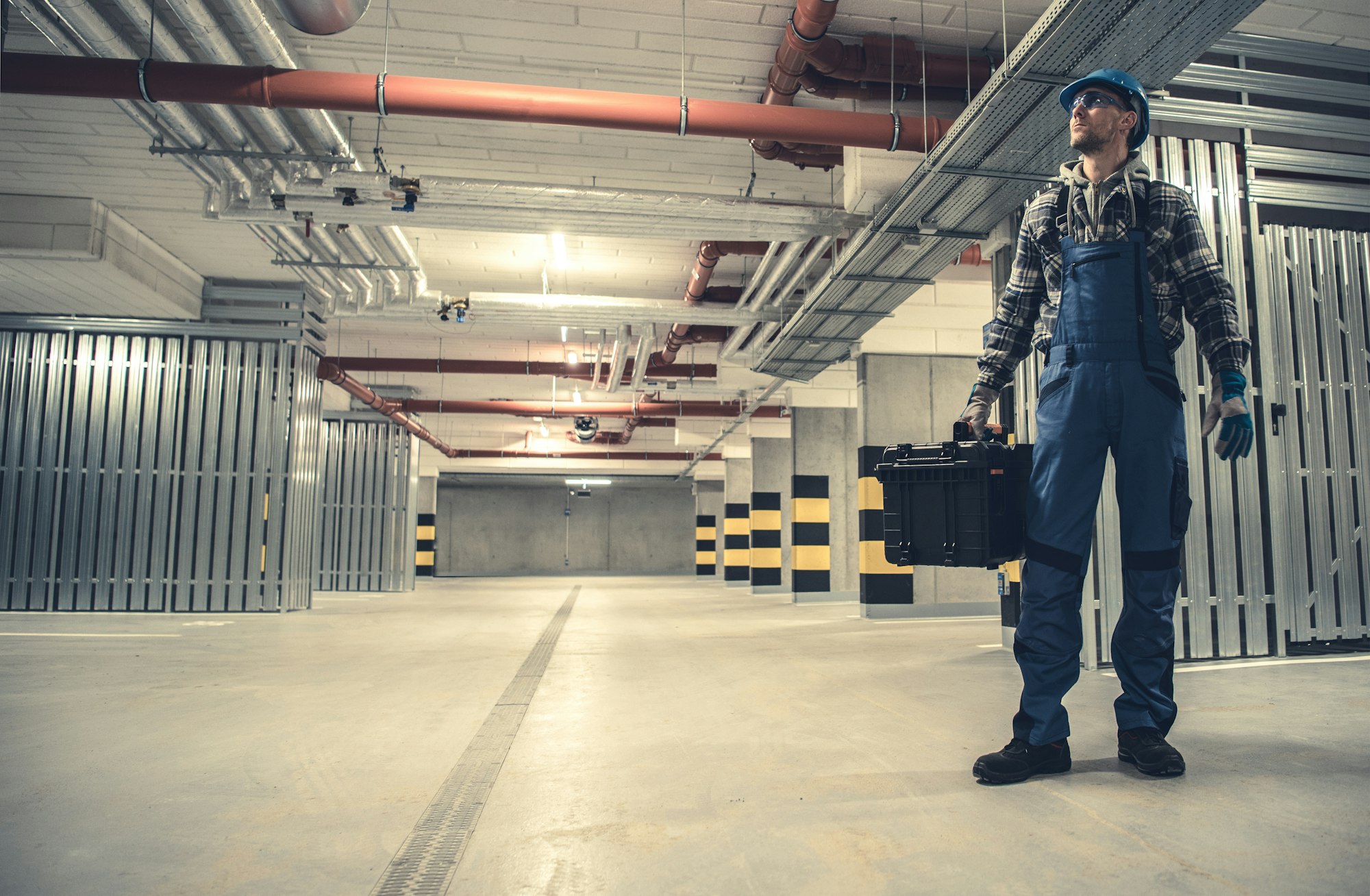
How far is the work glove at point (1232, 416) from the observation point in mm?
2314

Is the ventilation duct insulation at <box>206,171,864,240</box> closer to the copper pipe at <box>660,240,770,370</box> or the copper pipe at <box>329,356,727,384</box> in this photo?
the copper pipe at <box>660,240,770,370</box>

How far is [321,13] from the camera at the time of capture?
11.1ft

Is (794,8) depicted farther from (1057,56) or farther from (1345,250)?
(1345,250)

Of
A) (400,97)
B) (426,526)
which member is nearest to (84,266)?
(400,97)

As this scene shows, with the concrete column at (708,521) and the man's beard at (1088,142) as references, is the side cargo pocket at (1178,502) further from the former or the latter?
the concrete column at (708,521)

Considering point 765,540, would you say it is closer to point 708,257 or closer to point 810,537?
point 810,537

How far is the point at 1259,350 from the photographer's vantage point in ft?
15.2

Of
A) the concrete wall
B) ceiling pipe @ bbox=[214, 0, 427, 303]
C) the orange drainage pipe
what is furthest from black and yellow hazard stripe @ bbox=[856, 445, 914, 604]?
the concrete wall

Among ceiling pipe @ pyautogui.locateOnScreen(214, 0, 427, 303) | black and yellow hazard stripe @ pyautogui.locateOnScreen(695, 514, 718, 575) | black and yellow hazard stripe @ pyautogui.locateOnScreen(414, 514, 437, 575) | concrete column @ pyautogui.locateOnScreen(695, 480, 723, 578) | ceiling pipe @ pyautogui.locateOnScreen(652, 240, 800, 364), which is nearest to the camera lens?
ceiling pipe @ pyautogui.locateOnScreen(214, 0, 427, 303)

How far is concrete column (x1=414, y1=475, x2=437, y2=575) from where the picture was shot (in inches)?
969

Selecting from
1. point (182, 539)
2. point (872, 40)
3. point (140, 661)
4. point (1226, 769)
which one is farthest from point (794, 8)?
point (182, 539)

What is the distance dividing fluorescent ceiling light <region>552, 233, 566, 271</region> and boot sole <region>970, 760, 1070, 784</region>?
6.80 meters

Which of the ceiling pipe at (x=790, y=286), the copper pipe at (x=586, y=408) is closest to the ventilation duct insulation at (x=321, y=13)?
the ceiling pipe at (x=790, y=286)

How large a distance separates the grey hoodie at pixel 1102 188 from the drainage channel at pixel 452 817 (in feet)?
7.53
